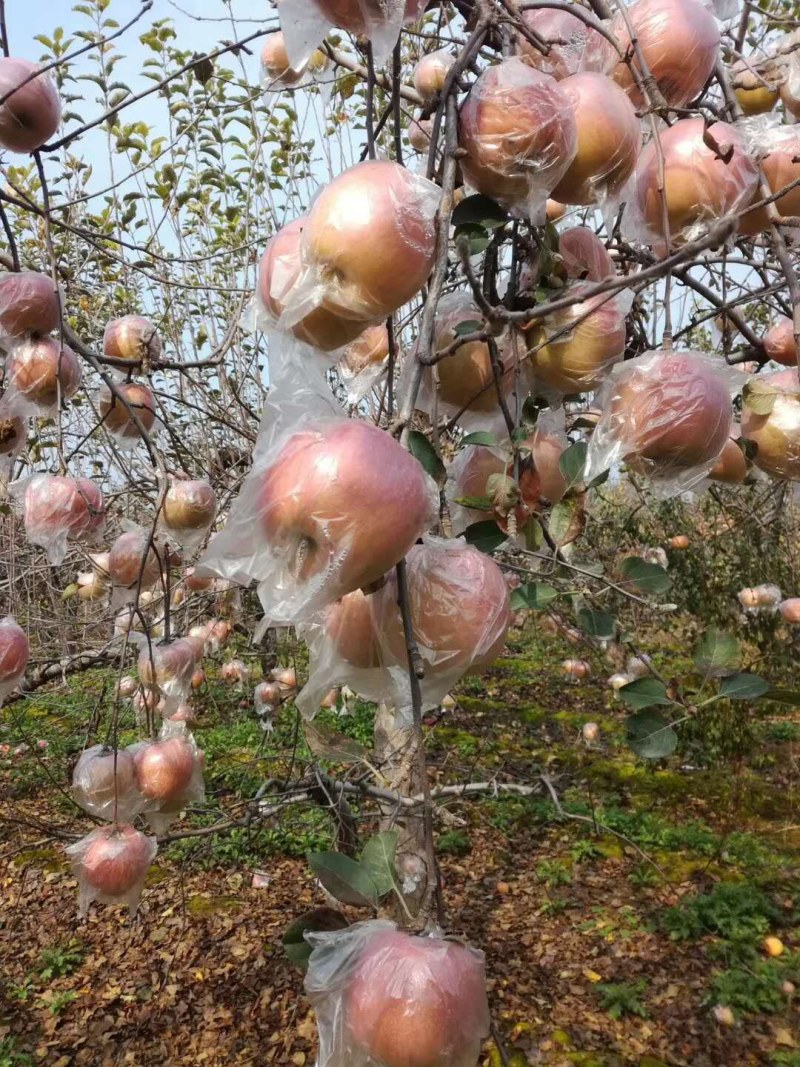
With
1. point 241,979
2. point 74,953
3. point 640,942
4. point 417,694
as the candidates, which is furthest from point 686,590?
point 417,694

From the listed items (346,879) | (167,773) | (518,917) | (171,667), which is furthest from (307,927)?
(518,917)

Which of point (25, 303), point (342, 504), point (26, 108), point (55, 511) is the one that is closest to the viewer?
point (342, 504)

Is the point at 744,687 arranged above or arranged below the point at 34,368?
below

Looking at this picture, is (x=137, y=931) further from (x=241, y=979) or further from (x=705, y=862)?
(x=705, y=862)

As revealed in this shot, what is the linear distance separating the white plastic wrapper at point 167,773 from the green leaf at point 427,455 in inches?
34.9

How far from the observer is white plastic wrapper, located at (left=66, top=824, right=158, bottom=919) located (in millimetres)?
1158

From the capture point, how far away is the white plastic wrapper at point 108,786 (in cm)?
124

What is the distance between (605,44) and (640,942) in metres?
2.78

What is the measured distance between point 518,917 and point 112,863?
212 cm

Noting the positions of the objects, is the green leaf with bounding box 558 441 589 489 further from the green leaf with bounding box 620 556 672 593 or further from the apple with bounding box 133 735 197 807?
the apple with bounding box 133 735 197 807

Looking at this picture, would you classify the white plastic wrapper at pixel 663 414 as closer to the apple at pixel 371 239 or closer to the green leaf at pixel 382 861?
the apple at pixel 371 239

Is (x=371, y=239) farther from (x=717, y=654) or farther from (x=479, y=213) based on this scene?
(x=717, y=654)

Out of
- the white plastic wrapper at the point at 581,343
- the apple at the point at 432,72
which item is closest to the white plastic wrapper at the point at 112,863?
the white plastic wrapper at the point at 581,343

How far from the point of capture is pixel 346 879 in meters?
0.49
